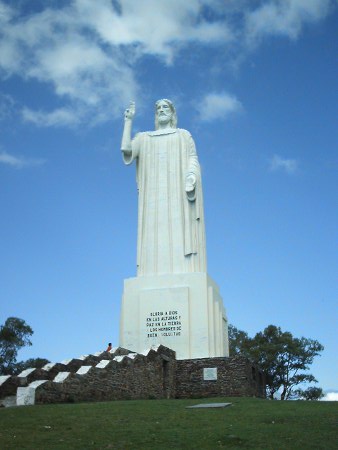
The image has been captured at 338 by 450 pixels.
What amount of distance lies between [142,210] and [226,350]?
8114 millimetres

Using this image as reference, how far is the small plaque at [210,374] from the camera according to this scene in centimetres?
2481

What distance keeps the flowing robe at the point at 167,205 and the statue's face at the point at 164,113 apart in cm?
61

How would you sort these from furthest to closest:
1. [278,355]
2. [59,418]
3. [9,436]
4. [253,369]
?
[278,355] < [253,369] < [59,418] < [9,436]

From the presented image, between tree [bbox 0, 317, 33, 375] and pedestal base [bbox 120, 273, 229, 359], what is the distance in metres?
17.6

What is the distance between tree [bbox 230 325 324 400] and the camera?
45.1 meters

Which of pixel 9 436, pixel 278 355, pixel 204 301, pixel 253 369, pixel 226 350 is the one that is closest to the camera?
pixel 9 436

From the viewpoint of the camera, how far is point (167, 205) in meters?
31.0

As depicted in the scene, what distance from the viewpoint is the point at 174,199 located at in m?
31.0

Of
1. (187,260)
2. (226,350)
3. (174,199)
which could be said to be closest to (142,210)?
(174,199)

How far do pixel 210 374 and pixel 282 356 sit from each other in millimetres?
22345

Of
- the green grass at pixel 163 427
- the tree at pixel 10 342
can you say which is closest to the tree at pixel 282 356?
the tree at pixel 10 342

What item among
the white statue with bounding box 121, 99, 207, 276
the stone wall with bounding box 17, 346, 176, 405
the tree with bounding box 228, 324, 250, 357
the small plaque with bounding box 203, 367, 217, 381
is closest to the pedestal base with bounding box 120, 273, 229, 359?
the white statue with bounding box 121, 99, 207, 276

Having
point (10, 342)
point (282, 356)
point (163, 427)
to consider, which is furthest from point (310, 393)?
point (163, 427)

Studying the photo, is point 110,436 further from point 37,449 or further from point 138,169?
point 138,169
